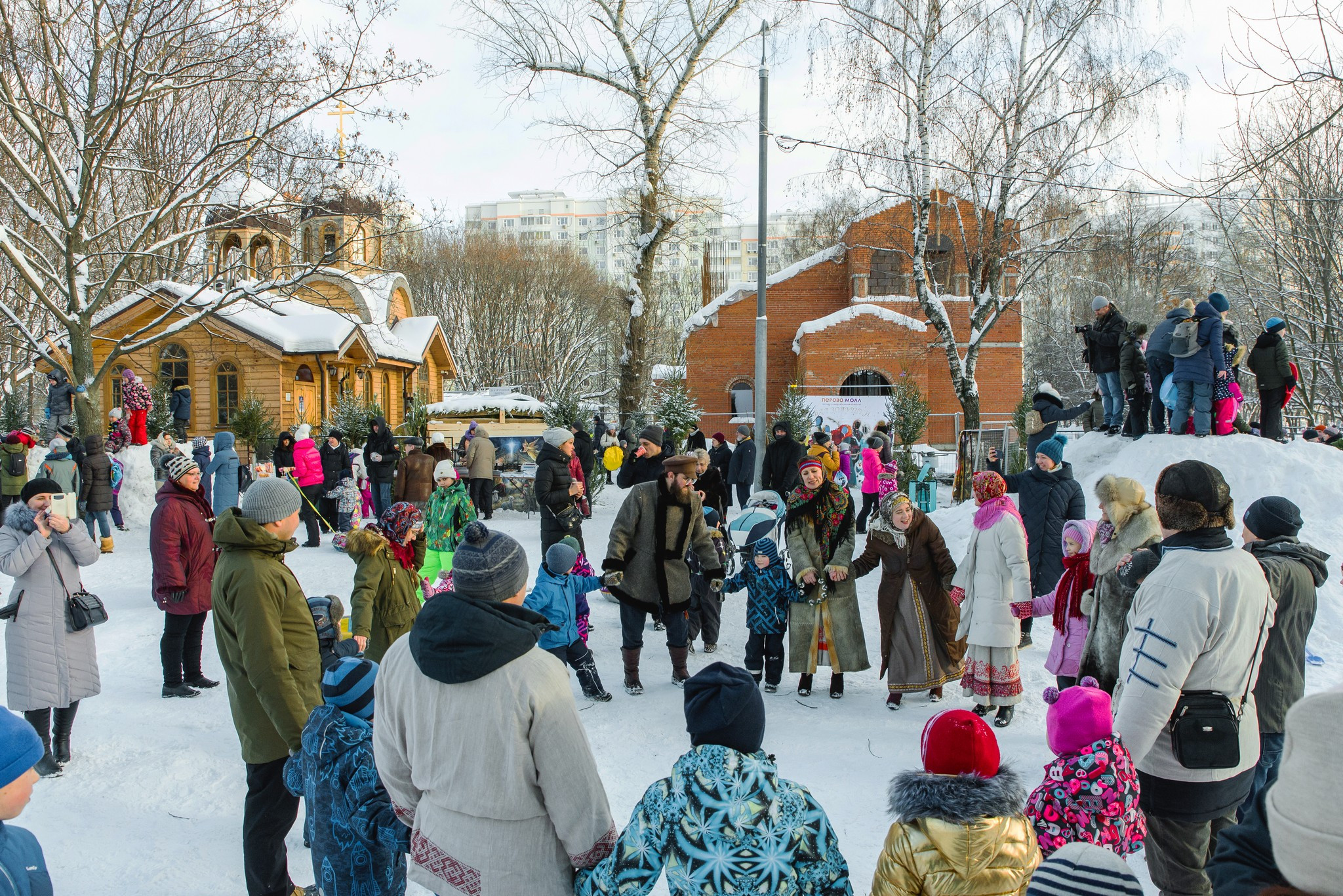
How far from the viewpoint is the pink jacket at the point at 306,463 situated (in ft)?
38.5

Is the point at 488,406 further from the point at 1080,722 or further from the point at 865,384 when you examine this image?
the point at 1080,722

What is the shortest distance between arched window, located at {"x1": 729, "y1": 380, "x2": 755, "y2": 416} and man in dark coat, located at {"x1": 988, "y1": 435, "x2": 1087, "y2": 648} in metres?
28.5

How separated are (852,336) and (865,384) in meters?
2.27

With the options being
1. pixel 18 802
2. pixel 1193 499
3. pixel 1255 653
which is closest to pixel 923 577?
pixel 1255 653

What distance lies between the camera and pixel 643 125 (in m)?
21.0

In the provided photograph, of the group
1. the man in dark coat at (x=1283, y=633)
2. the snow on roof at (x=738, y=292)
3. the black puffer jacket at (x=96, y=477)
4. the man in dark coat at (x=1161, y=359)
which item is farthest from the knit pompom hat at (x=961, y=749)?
the snow on roof at (x=738, y=292)

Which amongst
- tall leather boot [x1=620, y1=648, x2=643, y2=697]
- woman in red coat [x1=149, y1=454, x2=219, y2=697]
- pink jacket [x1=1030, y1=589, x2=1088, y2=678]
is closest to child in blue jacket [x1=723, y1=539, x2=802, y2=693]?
tall leather boot [x1=620, y1=648, x2=643, y2=697]

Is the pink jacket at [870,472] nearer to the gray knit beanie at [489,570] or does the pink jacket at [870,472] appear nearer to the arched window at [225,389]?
the gray knit beanie at [489,570]

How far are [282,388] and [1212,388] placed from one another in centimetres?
2329

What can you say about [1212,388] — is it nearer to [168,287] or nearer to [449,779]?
[449,779]

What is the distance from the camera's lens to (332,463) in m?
12.4

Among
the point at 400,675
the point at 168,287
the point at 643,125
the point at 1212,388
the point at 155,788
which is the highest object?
the point at 643,125

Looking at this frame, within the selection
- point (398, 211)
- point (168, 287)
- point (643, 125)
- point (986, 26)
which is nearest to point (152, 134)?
point (168, 287)

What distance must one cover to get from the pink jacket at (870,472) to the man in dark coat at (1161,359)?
151 inches
